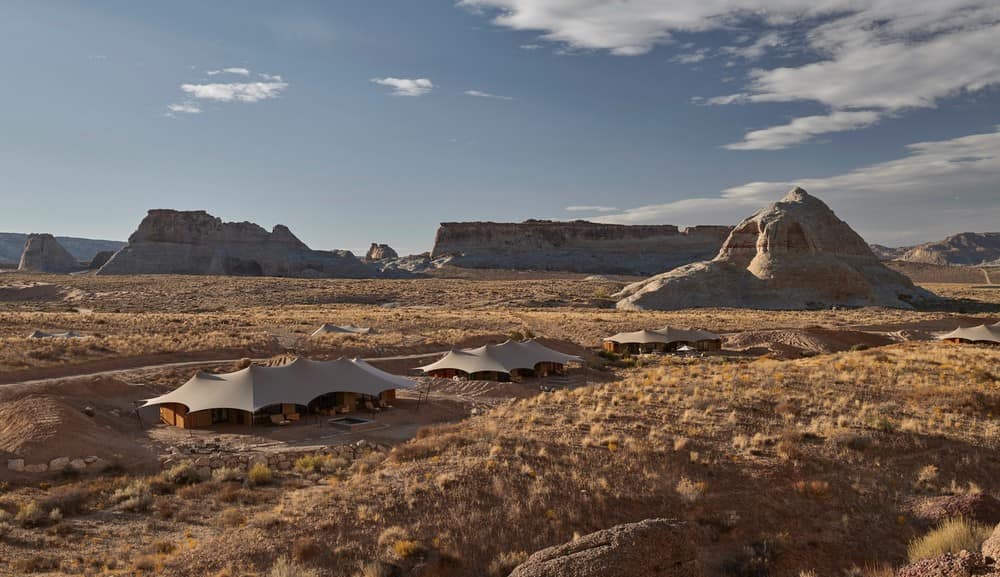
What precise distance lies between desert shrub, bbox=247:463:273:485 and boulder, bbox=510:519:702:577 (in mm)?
8415

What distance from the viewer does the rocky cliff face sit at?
144250mm

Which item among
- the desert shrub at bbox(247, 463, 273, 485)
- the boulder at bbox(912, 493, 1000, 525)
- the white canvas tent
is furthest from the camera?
the white canvas tent

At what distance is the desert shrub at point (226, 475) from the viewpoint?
16.2m

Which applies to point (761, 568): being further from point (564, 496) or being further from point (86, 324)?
point (86, 324)

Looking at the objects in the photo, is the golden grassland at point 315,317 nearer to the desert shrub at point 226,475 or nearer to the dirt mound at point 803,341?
the dirt mound at point 803,341

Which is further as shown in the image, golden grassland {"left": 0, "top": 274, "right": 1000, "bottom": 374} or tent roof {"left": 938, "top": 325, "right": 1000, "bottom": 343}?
tent roof {"left": 938, "top": 325, "right": 1000, "bottom": 343}

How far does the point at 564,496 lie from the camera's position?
1298 cm

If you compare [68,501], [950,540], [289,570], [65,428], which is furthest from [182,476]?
[950,540]

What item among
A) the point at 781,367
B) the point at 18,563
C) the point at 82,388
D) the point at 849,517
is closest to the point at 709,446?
the point at 849,517

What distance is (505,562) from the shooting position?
10883 mm

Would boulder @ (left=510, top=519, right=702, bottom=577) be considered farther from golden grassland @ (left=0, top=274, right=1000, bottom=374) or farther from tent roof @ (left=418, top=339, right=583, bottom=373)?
golden grassland @ (left=0, top=274, right=1000, bottom=374)

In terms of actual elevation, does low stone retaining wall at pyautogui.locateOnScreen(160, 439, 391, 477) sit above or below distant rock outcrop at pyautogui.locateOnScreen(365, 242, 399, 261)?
below

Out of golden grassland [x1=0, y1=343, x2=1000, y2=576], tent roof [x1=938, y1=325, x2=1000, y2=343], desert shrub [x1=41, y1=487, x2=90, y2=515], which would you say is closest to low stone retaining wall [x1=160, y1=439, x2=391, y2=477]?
golden grassland [x1=0, y1=343, x2=1000, y2=576]

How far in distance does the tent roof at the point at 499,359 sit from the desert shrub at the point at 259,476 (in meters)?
14.4
